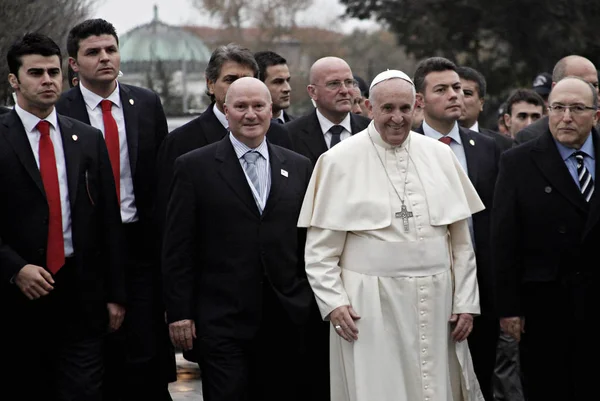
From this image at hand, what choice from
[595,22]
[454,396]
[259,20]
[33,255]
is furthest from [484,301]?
[259,20]

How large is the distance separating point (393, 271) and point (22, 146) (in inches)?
90.4

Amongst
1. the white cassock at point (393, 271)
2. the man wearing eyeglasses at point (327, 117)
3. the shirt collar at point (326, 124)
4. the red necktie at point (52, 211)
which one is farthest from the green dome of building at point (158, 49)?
the white cassock at point (393, 271)

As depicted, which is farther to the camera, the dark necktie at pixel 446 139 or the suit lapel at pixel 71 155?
the dark necktie at pixel 446 139

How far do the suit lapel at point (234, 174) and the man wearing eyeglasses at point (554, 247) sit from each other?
1.46m

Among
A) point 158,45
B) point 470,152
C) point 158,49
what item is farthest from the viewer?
point 158,49

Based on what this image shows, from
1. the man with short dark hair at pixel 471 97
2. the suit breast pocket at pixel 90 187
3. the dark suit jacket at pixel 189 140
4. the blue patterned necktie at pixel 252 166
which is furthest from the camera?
the man with short dark hair at pixel 471 97

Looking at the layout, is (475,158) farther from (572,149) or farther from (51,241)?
(51,241)

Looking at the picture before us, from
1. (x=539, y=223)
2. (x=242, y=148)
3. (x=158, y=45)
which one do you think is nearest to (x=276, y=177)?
(x=242, y=148)

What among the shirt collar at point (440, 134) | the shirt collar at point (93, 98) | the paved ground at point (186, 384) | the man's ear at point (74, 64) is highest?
the man's ear at point (74, 64)

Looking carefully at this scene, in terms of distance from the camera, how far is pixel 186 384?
10.7 m

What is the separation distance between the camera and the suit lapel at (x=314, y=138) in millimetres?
9203

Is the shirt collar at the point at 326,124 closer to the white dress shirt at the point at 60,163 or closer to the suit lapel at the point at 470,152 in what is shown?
the suit lapel at the point at 470,152

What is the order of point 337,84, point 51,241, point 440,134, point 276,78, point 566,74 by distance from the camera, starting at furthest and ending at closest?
point 276,78 → point 566,74 → point 337,84 → point 440,134 → point 51,241

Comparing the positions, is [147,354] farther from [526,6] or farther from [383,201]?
[526,6]
